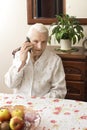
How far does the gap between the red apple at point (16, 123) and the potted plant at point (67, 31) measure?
156 cm

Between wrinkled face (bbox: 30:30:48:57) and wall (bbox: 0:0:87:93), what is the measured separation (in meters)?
1.25

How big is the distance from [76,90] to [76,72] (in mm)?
187

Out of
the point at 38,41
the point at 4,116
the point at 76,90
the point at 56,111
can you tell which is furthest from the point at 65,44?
the point at 4,116

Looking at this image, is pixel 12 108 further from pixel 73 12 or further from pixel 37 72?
pixel 73 12

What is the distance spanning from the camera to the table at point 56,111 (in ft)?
4.09

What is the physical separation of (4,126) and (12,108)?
24 cm

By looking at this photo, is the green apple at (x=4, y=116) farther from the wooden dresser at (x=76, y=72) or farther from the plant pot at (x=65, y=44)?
the plant pot at (x=65, y=44)

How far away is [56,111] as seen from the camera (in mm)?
1405

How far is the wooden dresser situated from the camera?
2408 mm

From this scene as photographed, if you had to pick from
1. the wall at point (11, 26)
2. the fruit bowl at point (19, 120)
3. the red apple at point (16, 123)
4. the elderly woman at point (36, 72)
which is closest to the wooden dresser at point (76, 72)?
the elderly woman at point (36, 72)

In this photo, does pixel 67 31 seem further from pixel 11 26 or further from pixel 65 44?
pixel 11 26

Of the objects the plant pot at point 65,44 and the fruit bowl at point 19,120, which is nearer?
the fruit bowl at point 19,120

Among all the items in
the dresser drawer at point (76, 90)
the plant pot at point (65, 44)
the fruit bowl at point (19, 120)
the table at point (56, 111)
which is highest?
the plant pot at point (65, 44)

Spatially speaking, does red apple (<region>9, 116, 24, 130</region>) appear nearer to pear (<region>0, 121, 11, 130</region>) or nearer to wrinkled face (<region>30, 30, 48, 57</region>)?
pear (<region>0, 121, 11, 130</region>)
